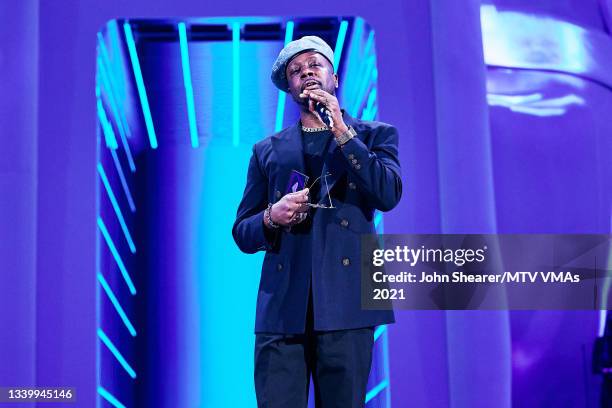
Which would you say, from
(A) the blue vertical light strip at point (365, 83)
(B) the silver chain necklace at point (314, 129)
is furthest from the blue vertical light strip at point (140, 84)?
(B) the silver chain necklace at point (314, 129)

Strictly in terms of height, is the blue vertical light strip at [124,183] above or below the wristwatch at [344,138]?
above

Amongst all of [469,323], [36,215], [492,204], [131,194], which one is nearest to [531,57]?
[492,204]

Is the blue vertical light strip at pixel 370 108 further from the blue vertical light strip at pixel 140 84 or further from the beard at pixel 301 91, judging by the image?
the beard at pixel 301 91

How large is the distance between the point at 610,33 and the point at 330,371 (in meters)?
1.97

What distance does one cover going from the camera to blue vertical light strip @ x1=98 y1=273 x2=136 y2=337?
2955mm

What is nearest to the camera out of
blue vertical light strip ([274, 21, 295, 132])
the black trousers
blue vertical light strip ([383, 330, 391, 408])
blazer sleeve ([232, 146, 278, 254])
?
the black trousers

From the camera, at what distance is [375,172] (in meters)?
1.81

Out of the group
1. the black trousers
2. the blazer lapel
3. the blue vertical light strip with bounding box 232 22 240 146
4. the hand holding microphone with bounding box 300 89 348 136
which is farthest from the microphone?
the blue vertical light strip with bounding box 232 22 240 146

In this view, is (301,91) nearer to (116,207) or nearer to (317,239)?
(317,239)

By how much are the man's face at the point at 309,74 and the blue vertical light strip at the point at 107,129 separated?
125 centimetres

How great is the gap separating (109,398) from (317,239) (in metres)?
1.47

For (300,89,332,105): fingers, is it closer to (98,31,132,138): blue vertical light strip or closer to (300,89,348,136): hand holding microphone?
(300,89,348,136): hand holding microphone

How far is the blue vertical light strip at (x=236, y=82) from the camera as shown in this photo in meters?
3.15

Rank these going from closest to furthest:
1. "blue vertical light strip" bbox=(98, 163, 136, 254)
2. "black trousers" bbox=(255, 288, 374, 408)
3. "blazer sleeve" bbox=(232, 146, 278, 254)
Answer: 1. "black trousers" bbox=(255, 288, 374, 408)
2. "blazer sleeve" bbox=(232, 146, 278, 254)
3. "blue vertical light strip" bbox=(98, 163, 136, 254)
